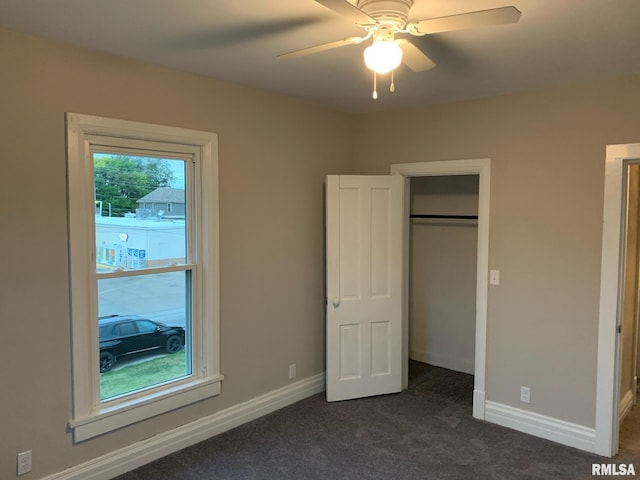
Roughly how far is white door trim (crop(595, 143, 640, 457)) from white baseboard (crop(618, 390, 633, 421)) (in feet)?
1.94

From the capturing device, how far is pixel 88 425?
2770mm

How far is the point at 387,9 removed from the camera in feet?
5.97

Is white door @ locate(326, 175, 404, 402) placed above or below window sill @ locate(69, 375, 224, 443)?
above

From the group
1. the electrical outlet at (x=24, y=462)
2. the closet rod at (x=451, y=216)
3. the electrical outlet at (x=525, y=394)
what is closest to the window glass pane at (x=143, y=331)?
the electrical outlet at (x=24, y=462)

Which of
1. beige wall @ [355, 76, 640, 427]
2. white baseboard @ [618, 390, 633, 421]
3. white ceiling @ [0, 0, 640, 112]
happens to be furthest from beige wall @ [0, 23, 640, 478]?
white baseboard @ [618, 390, 633, 421]

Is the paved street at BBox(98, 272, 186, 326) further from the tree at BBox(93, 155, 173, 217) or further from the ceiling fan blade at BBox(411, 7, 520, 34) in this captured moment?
the ceiling fan blade at BBox(411, 7, 520, 34)

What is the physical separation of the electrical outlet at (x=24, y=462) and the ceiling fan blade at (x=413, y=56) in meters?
2.74

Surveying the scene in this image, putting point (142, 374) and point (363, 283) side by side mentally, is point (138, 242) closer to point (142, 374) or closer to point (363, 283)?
point (142, 374)

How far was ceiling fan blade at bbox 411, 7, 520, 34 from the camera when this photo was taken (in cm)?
158

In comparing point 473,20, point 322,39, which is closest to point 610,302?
point 473,20

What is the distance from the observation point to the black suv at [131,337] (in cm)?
296

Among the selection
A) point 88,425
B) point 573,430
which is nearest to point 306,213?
point 88,425

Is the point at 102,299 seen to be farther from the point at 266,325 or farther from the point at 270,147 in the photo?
the point at 270,147

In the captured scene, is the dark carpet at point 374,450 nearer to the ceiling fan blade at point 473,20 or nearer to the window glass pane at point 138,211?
the window glass pane at point 138,211
